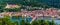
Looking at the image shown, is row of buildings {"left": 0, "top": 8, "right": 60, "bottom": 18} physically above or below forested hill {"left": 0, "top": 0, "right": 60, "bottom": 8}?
below

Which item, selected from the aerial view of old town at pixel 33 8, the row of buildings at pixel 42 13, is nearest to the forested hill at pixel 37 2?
the aerial view of old town at pixel 33 8

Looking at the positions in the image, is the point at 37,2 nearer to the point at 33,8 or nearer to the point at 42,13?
the point at 33,8

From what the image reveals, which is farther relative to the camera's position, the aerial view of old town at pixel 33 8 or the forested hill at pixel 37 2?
the forested hill at pixel 37 2

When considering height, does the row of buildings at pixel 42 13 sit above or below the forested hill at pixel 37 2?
below

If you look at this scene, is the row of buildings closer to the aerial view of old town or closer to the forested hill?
the aerial view of old town

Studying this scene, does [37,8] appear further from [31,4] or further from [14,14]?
[14,14]

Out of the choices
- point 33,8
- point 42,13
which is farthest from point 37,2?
point 42,13

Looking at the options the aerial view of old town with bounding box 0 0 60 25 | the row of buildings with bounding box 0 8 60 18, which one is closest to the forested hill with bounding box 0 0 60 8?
the aerial view of old town with bounding box 0 0 60 25

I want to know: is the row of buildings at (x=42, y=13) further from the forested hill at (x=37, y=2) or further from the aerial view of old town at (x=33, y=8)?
the forested hill at (x=37, y=2)

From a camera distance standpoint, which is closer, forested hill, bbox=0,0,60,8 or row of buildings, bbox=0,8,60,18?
row of buildings, bbox=0,8,60,18

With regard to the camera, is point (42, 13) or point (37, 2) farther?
point (37, 2)

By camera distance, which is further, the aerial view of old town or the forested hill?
the forested hill
